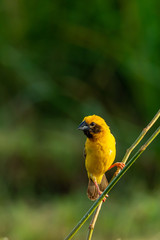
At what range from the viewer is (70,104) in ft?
15.6

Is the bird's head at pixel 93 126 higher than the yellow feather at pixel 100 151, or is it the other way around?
the bird's head at pixel 93 126

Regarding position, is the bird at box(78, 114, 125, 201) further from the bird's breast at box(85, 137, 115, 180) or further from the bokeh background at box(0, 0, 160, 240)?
the bokeh background at box(0, 0, 160, 240)

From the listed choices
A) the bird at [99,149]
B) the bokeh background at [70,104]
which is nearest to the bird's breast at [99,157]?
the bird at [99,149]

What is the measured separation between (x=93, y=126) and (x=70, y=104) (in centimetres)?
317

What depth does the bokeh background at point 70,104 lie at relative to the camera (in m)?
3.80

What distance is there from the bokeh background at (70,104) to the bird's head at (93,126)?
180 centimetres

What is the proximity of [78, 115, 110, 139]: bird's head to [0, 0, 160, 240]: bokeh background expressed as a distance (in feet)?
5.91

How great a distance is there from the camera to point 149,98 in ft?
14.4

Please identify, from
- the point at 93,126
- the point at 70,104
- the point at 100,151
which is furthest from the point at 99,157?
the point at 70,104

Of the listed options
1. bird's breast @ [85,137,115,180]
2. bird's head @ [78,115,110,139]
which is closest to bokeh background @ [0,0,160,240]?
Answer: bird's breast @ [85,137,115,180]

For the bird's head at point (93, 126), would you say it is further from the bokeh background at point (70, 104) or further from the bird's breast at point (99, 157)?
the bokeh background at point (70, 104)

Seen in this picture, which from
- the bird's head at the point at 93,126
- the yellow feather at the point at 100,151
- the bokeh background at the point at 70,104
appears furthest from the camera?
the bokeh background at the point at 70,104

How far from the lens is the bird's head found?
1.56 metres

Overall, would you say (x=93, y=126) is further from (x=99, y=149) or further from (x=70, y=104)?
(x=70, y=104)
